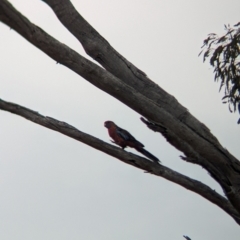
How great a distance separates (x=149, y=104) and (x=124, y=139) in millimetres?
2179

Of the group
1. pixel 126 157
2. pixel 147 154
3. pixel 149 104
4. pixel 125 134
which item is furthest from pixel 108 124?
pixel 149 104

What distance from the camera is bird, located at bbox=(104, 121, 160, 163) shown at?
6.80 m

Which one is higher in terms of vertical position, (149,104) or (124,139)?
(124,139)

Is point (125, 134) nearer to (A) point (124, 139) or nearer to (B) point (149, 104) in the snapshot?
(A) point (124, 139)

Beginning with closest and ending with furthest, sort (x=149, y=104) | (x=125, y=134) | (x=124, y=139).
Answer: (x=149, y=104) → (x=124, y=139) → (x=125, y=134)

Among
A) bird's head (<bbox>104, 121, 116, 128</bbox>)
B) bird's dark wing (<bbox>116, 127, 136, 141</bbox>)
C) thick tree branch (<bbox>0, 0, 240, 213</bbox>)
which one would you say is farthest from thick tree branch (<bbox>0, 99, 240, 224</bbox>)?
bird's head (<bbox>104, 121, 116, 128</bbox>)

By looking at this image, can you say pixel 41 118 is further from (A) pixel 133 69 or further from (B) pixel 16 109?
(A) pixel 133 69

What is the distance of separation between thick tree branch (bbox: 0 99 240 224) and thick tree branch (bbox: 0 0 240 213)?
172 mm

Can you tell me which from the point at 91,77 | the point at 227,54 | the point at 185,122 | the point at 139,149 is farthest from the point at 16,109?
the point at 227,54

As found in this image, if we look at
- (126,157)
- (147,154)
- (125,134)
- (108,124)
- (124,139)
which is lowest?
(126,157)

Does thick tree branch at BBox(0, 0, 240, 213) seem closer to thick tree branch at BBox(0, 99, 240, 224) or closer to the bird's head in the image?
thick tree branch at BBox(0, 99, 240, 224)

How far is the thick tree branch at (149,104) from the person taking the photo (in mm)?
4867

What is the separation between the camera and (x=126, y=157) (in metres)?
5.87

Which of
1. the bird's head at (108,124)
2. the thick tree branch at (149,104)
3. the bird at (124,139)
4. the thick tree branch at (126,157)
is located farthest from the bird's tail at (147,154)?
the bird's head at (108,124)
